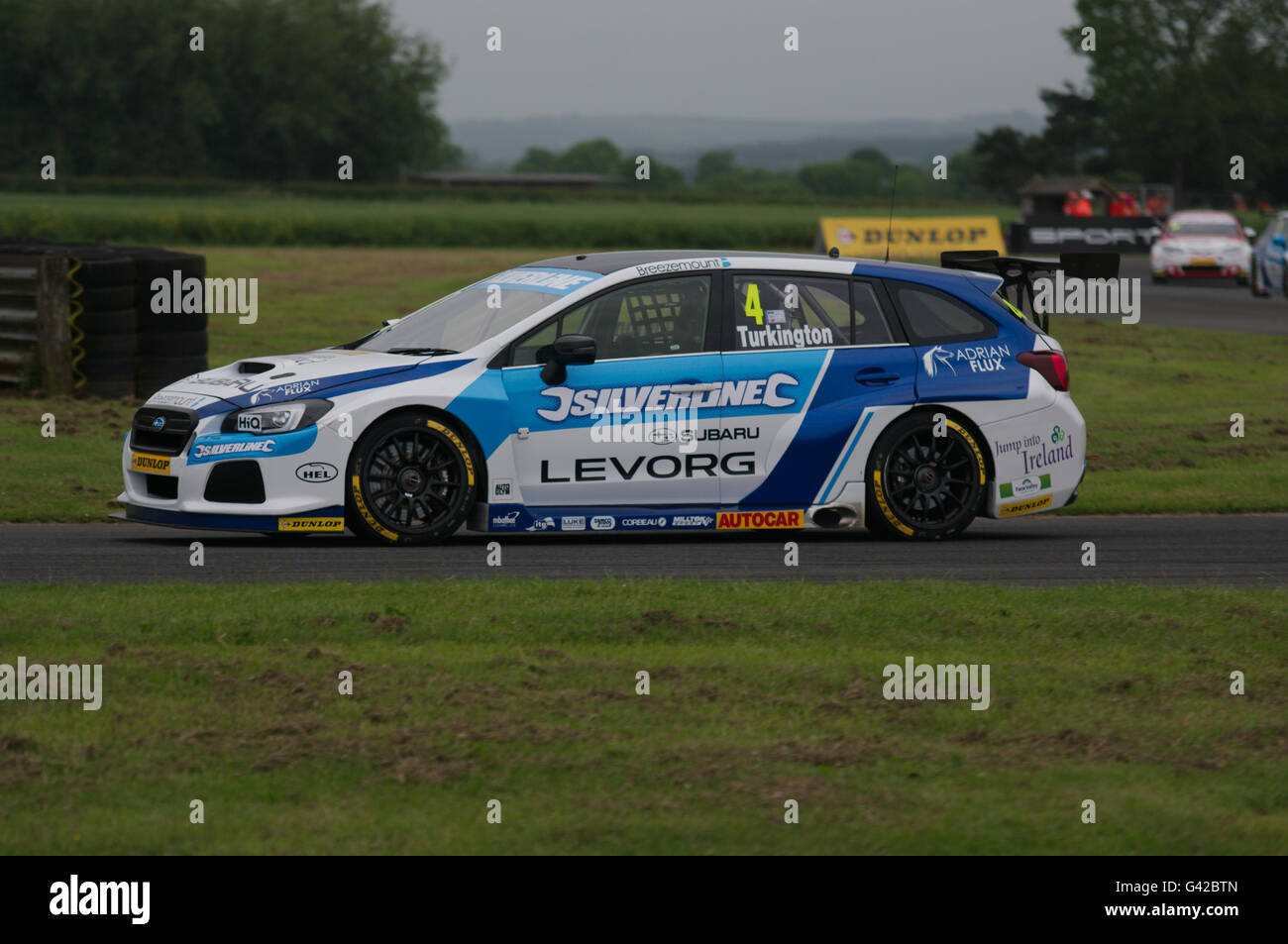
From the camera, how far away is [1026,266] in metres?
10.6

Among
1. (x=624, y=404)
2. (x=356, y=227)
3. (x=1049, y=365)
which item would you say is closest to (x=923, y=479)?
(x=1049, y=365)

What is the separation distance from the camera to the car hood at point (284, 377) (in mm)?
9211

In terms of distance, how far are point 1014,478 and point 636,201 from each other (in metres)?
75.9

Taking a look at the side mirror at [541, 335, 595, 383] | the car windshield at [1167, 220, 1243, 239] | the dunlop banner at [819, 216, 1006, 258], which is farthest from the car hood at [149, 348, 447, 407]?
the car windshield at [1167, 220, 1243, 239]

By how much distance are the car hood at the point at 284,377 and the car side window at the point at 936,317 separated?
8.96ft

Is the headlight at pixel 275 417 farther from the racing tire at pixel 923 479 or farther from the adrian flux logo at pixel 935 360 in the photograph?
the adrian flux logo at pixel 935 360

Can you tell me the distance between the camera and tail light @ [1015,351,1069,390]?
1034cm

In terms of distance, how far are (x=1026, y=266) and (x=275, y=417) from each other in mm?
4571

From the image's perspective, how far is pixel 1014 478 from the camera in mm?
10164

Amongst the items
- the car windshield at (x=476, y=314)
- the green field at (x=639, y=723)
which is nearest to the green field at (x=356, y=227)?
the car windshield at (x=476, y=314)

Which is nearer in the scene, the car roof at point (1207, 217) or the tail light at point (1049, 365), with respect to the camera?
the tail light at point (1049, 365)

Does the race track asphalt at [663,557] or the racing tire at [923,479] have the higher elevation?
the racing tire at [923,479]

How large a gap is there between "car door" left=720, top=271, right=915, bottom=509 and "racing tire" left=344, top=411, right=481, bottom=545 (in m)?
1.46

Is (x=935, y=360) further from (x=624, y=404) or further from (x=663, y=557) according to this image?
(x=663, y=557)
